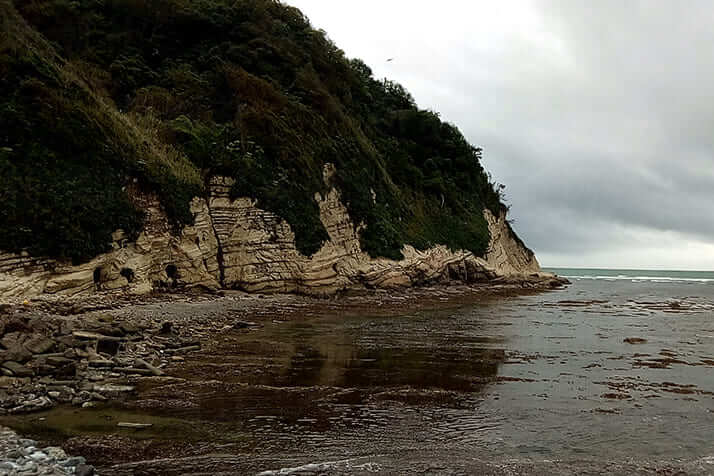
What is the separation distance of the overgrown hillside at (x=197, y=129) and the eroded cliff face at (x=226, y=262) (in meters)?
0.59

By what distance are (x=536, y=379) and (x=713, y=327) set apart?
13.8m

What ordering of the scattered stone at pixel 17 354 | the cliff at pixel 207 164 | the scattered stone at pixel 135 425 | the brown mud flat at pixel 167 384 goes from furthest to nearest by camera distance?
the cliff at pixel 207 164
the scattered stone at pixel 17 354
the scattered stone at pixel 135 425
the brown mud flat at pixel 167 384

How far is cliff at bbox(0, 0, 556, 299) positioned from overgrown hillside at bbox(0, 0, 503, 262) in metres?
0.08

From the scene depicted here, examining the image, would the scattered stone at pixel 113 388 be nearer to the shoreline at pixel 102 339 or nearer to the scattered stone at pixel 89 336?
the shoreline at pixel 102 339

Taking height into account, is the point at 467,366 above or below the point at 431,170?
below

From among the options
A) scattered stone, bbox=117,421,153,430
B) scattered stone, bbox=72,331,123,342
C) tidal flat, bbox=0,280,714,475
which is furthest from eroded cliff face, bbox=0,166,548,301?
scattered stone, bbox=117,421,153,430

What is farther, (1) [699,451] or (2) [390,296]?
(2) [390,296]

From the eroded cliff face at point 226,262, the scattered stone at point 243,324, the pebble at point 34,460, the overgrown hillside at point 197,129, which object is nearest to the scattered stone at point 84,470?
the pebble at point 34,460

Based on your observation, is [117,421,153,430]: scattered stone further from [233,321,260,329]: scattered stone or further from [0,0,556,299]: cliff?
[0,0,556,299]: cliff

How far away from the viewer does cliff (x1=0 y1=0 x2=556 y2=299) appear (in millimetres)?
15766

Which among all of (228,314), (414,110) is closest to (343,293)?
(228,314)

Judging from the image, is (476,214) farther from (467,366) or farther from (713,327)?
(467,366)

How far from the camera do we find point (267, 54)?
106 ft

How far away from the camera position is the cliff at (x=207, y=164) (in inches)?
621
